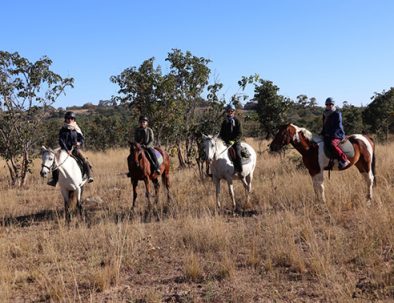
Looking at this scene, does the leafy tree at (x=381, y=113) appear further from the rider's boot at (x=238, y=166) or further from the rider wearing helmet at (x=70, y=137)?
the rider wearing helmet at (x=70, y=137)

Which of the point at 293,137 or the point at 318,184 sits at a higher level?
the point at 293,137

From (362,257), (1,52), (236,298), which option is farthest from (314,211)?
(1,52)

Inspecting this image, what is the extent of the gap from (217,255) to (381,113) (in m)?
21.5

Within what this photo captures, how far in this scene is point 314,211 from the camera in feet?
27.9

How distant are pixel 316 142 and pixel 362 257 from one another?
170 inches

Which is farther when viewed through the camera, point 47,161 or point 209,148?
point 209,148

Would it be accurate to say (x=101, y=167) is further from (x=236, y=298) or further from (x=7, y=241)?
(x=236, y=298)

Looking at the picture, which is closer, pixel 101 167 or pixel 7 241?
pixel 7 241

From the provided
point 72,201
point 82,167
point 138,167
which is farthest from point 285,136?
point 72,201

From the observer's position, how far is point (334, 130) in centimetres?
938

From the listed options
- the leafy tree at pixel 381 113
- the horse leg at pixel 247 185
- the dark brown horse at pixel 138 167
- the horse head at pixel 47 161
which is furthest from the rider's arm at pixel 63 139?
the leafy tree at pixel 381 113

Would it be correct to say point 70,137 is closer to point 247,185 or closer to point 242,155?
point 242,155

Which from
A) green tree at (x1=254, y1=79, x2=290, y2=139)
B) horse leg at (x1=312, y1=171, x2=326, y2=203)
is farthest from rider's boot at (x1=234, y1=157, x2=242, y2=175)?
green tree at (x1=254, y1=79, x2=290, y2=139)

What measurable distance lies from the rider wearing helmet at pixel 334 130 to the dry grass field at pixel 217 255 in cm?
77
